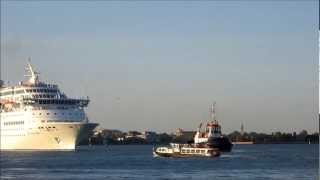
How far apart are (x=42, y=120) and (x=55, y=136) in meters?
2.62

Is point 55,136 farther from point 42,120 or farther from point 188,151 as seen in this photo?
point 188,151

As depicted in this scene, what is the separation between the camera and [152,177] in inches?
2603

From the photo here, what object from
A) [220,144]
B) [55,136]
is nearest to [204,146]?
[220,144]

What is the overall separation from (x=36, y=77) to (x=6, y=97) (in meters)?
5.16

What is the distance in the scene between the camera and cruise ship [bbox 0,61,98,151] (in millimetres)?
114938

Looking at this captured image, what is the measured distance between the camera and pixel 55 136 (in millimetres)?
115000

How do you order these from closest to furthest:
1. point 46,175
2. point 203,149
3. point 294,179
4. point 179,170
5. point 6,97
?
point 294,179 < point 46,175 < point 179,170 < point 203,149 < point 6,97

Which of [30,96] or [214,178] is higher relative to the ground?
[30,96]

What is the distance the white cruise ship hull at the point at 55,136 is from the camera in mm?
114312

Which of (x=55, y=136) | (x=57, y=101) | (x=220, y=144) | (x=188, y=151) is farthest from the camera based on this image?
Answer: (x=220, y=144)

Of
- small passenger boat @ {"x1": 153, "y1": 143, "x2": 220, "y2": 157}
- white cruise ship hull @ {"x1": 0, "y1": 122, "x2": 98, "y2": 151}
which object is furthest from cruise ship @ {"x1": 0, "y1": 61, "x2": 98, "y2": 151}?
small passenger boat @ {"x1": 153, "y1": 143, "x2": 220, "y2": 157}

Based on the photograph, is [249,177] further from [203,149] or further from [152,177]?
[203,149]

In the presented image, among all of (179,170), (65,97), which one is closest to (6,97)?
(65,97)

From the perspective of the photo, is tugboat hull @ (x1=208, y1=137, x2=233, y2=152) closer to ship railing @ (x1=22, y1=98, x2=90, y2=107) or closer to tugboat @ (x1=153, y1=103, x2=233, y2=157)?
tugboat @ (x1=153, y1=103, x2=233, y2=157)
